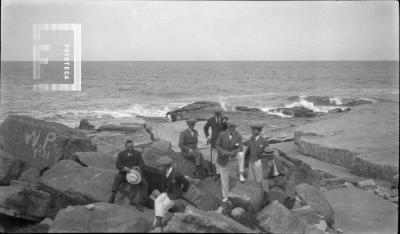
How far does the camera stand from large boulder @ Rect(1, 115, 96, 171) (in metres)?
11.2

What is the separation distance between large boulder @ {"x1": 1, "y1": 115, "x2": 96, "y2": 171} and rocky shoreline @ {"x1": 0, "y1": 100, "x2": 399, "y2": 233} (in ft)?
0.08

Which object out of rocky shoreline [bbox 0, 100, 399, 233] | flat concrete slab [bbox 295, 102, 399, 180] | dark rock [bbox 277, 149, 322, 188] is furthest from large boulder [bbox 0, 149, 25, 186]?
flat concrete slab [bbox 295, 102, 399, 180]

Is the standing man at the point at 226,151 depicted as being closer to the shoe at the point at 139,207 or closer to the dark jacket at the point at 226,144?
the dark jacket at the point at 226,144

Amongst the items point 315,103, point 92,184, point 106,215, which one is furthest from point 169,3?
point 315,103

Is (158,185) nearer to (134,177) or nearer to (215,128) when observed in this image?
(134,177)

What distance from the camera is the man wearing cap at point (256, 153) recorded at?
1005 centimetres

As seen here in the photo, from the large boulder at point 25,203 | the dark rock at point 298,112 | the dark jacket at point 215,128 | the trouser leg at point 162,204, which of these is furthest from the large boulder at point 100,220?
the dark rock at point 298,112

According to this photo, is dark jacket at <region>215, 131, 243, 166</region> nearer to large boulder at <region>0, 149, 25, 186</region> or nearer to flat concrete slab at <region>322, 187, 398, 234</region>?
flat concrete slab at <region>322, 187, 398, 234</region>

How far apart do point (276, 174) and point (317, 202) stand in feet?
6.11

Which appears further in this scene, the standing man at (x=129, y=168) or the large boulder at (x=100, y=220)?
the standing man at (x=129, y=168)

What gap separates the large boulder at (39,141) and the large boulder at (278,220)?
4.54 meters

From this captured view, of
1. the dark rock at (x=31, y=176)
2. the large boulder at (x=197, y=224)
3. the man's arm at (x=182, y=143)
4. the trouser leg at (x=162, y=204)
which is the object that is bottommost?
the large boulder at (x=197, y=224)

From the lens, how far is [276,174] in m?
10.4

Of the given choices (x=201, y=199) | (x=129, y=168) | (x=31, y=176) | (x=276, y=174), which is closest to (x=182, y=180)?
(x=129, y=168)
